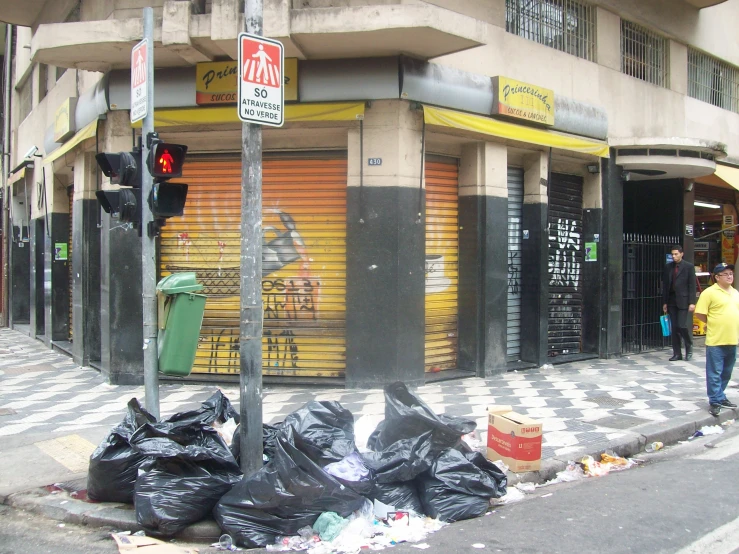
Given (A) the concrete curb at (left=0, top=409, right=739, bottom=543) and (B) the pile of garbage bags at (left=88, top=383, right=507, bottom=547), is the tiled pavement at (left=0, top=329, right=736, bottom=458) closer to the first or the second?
(A) the concrete curb at (left=0, top=409, right=739, bottom=543)

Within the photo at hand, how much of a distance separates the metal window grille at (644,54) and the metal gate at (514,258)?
3.68 metres

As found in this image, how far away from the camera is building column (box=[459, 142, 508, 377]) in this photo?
10.1m

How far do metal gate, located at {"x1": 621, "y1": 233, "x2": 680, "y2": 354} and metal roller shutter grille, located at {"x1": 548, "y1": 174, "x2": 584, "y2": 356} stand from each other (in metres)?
1.08

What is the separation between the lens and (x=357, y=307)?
9055mm

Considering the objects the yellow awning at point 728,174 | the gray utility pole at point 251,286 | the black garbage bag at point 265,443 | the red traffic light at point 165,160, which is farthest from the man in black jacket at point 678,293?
the red traffic light at point 165,160

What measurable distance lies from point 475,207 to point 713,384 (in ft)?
13.7

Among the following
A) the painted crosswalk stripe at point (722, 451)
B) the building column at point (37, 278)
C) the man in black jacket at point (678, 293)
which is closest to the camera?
the painted crosswalk stripe at point (722, 451)

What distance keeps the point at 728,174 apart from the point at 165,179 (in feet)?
42.8

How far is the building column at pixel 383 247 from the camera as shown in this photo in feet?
29.3

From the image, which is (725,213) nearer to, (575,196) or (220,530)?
(575,196)

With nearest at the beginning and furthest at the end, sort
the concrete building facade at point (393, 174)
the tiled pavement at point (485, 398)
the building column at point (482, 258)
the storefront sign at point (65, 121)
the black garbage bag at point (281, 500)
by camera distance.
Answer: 1. the black garbage bag at point (281, 500)
2. the tiled pavement at point (485, 398)
3. the concrete building facade at point (393, 174)
4. the building column at point (482, 258)
5. the storefront sign at point (65, 121)

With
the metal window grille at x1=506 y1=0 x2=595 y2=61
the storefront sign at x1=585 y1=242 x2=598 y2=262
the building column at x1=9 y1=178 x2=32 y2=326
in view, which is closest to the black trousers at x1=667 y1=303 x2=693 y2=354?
the storefront sign at x1=585 y1=242 x2=598 y2=262

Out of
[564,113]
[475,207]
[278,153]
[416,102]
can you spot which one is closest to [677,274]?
[564,113]

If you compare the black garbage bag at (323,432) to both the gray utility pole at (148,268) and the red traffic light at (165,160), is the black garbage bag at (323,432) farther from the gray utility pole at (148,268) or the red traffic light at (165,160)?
the red traffic light at (165,160)
